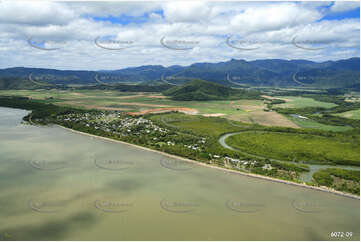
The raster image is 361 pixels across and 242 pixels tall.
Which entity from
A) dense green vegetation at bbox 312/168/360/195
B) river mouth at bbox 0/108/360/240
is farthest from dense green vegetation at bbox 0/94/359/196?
river mouth at bbox 0/108/360/240

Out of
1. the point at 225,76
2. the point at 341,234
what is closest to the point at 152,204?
the point at 341,234

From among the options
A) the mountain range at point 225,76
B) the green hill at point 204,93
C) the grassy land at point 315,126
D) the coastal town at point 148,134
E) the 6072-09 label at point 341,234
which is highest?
the mountain range at point 225,76

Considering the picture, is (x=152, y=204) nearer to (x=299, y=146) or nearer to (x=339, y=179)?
(x=339, y=179)

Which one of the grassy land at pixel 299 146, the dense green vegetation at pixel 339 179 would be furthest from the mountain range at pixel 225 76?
the dense green vegetation at pixel 339 179

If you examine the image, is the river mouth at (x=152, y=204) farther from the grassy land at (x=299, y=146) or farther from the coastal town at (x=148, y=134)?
the grassy land at (x=299, y=146)

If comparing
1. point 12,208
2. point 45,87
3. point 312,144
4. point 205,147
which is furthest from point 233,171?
point 45,87
